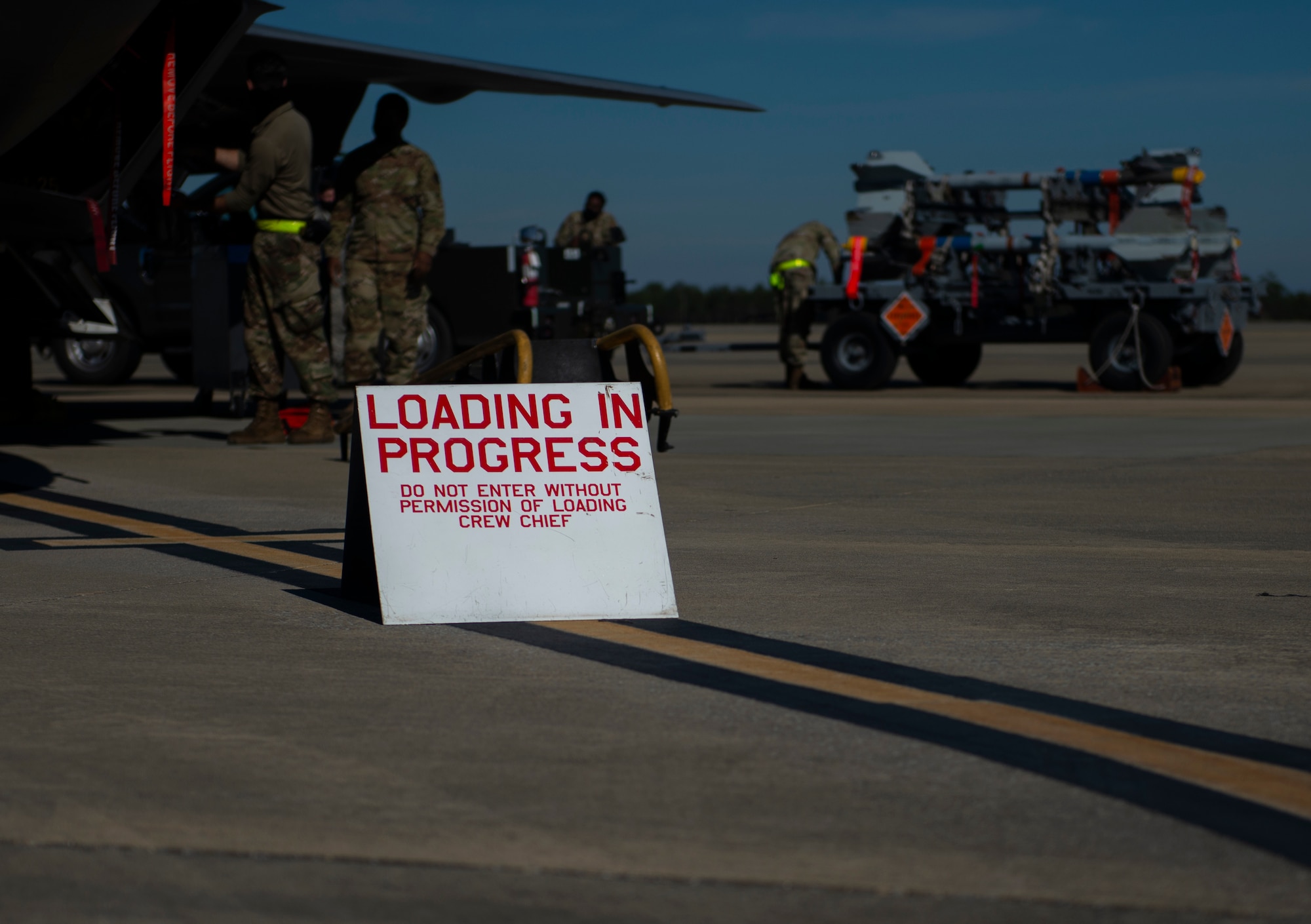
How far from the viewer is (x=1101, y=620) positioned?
15.1 feet

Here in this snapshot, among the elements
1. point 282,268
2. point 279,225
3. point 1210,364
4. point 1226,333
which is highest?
point 279,225

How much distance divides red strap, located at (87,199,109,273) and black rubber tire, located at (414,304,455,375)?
662 centimetres

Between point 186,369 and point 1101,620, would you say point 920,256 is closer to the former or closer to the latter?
point 186,369

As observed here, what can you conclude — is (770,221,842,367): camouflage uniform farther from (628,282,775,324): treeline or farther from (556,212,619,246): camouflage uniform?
(628,282,775,324): treeline

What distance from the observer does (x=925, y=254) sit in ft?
56.9

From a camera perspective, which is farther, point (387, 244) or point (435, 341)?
point (435, 341)

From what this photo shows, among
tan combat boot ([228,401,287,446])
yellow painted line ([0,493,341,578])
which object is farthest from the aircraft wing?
yellow painted line ([0,493,341,578])

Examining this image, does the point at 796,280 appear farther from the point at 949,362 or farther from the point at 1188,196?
the point at 1188,196

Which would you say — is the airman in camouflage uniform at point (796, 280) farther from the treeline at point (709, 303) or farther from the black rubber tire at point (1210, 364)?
the treeline at point (709, 303)

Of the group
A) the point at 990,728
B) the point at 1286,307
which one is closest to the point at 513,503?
the point at 990,728

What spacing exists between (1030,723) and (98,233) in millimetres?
6651

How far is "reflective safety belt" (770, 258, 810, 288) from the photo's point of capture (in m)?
17.6

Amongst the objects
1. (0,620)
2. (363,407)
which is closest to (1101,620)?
(363,407)

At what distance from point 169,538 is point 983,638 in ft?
10.9
